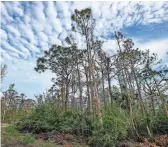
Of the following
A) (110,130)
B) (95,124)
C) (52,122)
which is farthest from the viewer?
(52,122)

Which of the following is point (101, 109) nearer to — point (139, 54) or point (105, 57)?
point (105, 57)

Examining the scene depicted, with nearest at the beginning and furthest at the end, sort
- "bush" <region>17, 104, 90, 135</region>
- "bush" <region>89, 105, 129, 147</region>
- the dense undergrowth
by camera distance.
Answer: "bush" <region>89, 105, 129, 147</region> < the dense undergrowth < "bush" <region>17, 104, 90, 135</region>

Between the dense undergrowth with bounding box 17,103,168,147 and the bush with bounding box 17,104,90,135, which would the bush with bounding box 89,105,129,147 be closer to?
the dense undergrowth with bounding box 17,103,168,147

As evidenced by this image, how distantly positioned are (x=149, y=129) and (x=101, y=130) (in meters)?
4.68

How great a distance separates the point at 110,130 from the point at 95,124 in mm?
1381

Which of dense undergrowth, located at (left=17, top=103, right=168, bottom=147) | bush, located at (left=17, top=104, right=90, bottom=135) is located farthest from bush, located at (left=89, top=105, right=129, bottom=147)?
→ bush, located at (left=17, top=104, right=90, bottom=135)

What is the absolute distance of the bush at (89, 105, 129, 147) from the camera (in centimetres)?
1054

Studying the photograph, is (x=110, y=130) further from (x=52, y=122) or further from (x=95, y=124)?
(x=52, y=122)

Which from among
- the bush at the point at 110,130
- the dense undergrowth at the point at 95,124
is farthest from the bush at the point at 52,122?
the bush at the point at 110,130

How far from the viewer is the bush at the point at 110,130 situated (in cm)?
A: 1054

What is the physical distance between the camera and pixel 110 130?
11.1 m

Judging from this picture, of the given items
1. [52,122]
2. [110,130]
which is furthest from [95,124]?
[52,122]

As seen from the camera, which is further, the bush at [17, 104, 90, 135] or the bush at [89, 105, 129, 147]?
the bush at [17, 104, 90, 135]

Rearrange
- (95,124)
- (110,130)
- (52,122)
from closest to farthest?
(110,130) < (95,124) < (52,122)
